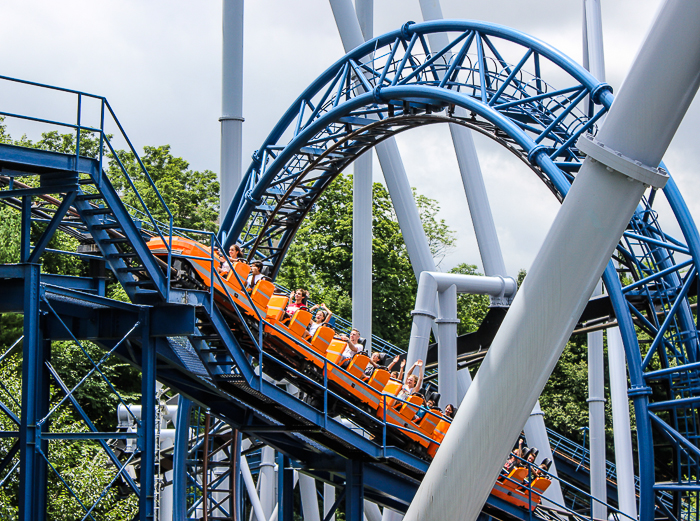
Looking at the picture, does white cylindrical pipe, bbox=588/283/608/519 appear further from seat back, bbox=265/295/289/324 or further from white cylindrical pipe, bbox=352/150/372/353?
seat back, bbox=265/295/289/324

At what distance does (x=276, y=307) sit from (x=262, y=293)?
27 centimetres

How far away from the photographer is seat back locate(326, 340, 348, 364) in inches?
462

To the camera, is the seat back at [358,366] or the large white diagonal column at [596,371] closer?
the seat back at [358,366]

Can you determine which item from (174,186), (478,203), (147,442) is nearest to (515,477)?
(478,203)

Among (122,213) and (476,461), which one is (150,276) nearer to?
(122,213)

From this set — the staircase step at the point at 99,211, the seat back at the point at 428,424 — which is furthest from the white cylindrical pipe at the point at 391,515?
the staircase step at the point at 99,211

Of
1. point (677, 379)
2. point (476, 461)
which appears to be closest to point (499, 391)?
point (476, 461)

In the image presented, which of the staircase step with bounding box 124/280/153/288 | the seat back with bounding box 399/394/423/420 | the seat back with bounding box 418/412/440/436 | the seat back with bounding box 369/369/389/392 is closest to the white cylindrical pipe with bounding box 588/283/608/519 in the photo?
the seat back with bounding box 418/412/440/436

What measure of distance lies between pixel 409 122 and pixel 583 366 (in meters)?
23.0

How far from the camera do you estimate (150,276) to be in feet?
31.4

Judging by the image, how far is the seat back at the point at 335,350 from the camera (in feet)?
38.5

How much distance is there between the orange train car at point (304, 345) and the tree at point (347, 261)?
861 inches

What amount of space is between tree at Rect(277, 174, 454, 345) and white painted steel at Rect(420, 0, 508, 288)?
17.8 m

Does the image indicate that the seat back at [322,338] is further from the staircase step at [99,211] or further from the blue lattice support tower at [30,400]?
the blue lattice support tower at [30,400]
